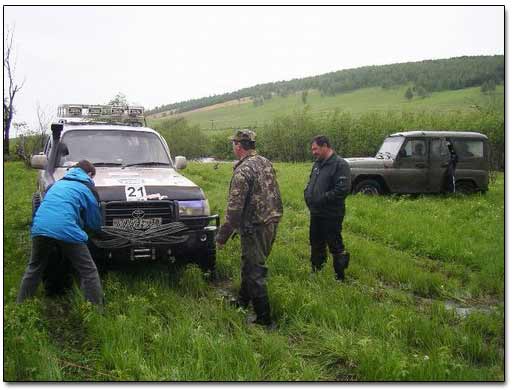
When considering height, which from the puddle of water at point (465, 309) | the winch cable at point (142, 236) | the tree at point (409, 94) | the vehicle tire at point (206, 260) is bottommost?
the puddle of water at point (465, 309)

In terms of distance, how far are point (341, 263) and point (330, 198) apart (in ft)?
2.64

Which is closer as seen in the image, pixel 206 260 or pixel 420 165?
pixel 206 260

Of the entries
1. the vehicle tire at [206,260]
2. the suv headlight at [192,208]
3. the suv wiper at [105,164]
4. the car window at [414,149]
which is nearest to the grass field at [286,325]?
the vehicle tire at [206,260]

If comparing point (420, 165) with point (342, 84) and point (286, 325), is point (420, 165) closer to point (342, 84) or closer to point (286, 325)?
point (286, 325)

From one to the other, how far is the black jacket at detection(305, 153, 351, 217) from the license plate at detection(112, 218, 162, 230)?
1980mm

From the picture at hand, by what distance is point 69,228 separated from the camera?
13.8ft

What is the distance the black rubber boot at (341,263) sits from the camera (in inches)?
217

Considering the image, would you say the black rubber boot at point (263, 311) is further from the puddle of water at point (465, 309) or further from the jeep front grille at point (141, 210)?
the puddle of water at point (465, 309)

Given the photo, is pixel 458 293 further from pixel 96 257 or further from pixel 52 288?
pixel 52 288

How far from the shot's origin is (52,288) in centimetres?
500

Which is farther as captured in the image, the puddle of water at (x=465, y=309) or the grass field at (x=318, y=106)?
the grass field at (x=318, y=106)

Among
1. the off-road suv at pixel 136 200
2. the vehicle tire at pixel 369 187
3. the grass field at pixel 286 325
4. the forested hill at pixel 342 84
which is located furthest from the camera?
the forested hill at pixel 342 84

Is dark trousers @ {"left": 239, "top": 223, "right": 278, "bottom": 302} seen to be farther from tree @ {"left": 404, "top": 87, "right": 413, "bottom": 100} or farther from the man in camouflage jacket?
tree @ {"left": 404, "top": 87, "right": 413, "bottom": 100}

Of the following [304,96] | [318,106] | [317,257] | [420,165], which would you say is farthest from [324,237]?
[304,96]
